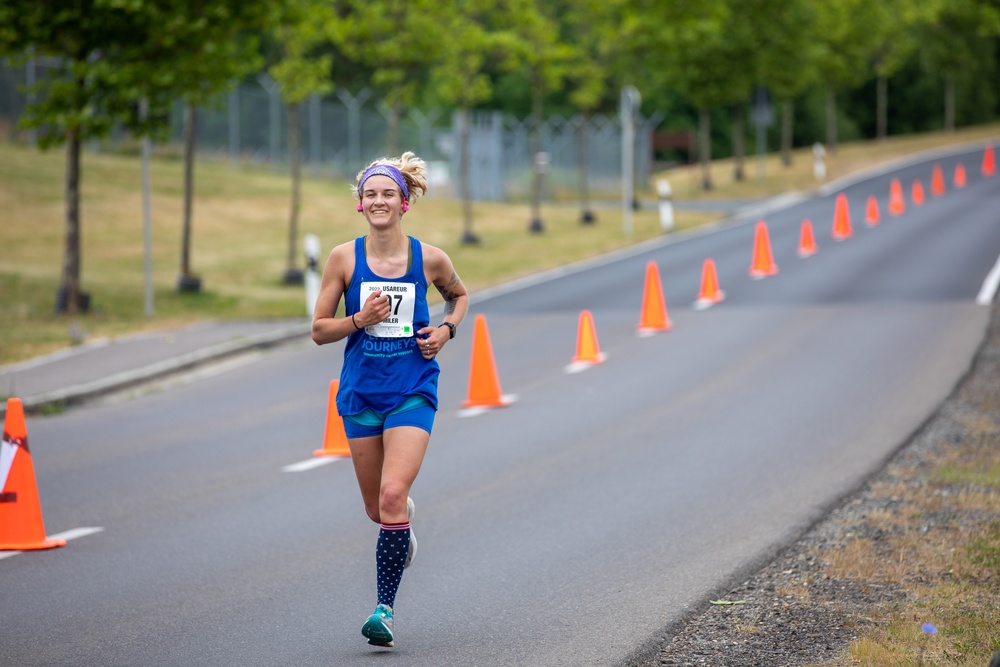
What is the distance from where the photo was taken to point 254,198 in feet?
128

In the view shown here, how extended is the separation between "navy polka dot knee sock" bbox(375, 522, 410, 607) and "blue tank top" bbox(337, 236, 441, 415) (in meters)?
0.50

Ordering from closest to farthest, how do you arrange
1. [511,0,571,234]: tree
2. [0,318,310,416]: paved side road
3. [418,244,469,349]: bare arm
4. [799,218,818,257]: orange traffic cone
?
[418,244,469,349]: bare arm, [0,318,310,416]: paved side road, [799,218,818,257]: orange traffic cone, [511,0,571,234]: tree

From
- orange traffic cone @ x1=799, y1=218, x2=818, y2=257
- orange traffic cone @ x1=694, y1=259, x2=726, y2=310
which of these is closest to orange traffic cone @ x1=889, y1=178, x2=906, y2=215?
orange traffic cone @ x1=799, y1=218, x2=818, y2=257

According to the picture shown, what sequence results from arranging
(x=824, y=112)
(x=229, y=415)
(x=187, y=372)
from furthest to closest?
(x=824, y=112) → (x=187, y=372) → (x=229, y=415)

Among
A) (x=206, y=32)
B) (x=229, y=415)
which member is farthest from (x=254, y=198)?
(x=229, y=415)

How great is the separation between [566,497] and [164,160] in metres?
37.5

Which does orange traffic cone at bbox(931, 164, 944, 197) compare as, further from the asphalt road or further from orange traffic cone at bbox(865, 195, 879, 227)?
the asphalt road

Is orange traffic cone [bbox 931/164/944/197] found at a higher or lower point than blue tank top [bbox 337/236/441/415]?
higher

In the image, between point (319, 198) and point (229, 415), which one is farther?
point (319, 198)

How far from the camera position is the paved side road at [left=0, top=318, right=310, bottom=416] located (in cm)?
1431

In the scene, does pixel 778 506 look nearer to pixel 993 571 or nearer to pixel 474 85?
pixel 993 571

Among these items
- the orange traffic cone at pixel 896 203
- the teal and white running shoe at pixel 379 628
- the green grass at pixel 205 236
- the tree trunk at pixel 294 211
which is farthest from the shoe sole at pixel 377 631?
the orange traffic cone at pixel 896 203

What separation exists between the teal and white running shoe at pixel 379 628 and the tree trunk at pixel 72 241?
50.2ft

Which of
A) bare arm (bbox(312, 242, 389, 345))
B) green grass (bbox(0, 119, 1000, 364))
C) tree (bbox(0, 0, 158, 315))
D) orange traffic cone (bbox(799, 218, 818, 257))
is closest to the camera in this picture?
bare arm (bbox(312, 242, 389, 345))
